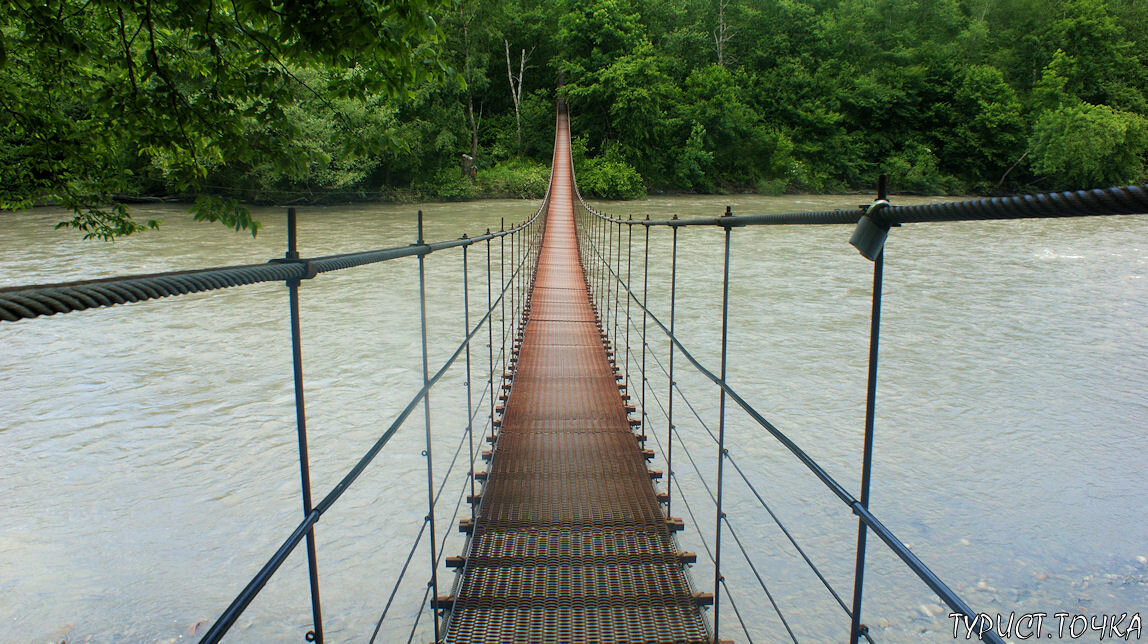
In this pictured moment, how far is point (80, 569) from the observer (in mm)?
3580

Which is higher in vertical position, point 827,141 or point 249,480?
point 827,141

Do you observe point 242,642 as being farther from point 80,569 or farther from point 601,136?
point 601,136

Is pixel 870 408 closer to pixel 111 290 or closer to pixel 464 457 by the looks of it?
pixel 111 290

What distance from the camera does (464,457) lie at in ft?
16.9

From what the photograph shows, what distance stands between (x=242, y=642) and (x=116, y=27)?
249 cm

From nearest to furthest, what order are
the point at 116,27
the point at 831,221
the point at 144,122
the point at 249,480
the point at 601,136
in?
the point at 831,221
the point at 144,122
the point at 116,27
the point at 249,480
the point at 601,136

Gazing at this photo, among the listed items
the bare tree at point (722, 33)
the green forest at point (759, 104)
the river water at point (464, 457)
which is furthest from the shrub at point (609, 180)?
the river water at point (464, 457)

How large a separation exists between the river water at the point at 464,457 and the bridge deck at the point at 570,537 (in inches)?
17.1

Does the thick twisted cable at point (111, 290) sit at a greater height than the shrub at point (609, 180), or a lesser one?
lesser

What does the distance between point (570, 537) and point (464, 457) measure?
2.94 meters

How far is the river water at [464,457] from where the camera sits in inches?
136

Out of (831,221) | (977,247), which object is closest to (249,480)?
(831,221)

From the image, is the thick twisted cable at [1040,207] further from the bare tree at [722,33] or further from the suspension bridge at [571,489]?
the bare tree at [722,33]

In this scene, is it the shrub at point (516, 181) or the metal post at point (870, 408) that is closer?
the metal post at point (870, 408)
